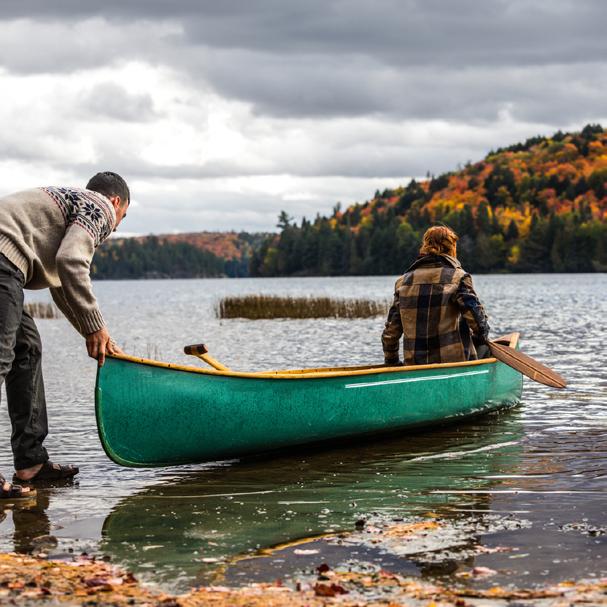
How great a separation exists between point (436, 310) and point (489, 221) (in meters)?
132

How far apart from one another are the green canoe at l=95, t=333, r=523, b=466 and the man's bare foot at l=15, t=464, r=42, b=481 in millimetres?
644

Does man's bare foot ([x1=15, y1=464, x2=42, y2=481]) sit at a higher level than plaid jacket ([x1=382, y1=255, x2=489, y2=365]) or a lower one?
lower

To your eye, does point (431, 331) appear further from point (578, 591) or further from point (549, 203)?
point (549, 203)

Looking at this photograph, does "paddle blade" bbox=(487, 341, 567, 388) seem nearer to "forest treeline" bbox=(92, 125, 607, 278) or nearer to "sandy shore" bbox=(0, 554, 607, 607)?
"sandy shore" bbox=(0, 554, 607, 607)

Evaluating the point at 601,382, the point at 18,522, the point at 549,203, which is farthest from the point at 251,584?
the point at 549,203

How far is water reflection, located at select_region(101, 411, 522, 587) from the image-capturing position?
5.52 metres

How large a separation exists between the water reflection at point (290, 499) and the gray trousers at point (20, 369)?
0.90 m

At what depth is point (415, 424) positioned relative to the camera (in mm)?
9625

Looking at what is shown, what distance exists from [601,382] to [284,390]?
756cm

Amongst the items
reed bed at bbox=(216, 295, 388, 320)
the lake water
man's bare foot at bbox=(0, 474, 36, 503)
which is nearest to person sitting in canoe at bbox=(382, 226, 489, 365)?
the lake water

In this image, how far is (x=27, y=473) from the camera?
7.33 meters

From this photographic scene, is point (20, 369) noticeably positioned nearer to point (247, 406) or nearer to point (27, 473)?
point (27, 473)

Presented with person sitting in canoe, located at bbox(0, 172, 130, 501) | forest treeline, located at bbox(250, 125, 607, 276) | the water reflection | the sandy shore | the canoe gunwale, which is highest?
forest treeline, located at bbox(250, 125, 607, 276)

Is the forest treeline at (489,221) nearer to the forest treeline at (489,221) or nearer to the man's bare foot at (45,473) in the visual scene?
the forest treeline at (489,221)
